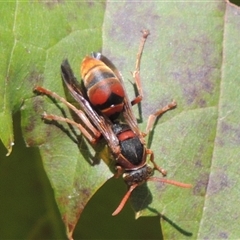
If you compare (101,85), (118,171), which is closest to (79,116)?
(101,85)

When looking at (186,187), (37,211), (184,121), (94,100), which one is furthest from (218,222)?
(37,211)

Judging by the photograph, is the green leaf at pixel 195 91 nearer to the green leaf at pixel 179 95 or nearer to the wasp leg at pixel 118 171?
the green leaf at pixel 179 95

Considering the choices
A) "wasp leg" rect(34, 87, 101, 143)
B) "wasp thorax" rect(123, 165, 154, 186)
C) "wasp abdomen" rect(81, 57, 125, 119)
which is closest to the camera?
"wasp leg" rect(34, 87, 101, 143)

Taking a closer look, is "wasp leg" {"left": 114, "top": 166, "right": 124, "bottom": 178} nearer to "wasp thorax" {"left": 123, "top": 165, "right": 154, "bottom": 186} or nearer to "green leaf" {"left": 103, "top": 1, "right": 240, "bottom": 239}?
"wasp thorax" {"left": 123, "top": 165, "right": 154, "bottom": 186}

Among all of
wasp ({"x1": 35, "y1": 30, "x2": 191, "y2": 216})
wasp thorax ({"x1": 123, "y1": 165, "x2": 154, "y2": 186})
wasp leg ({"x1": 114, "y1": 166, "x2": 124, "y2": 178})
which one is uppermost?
wasp ({"x1": 35, "y1": 30, "x2": 191, "y2": 216})

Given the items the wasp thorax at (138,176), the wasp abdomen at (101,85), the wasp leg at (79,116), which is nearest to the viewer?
the wasp leg at (79,116)

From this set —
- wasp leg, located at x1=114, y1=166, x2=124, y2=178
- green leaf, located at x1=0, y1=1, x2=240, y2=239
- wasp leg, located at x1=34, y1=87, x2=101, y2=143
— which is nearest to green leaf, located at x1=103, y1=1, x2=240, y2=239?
green leaf, located at x1=0, y1=1, x2=240, y2=239

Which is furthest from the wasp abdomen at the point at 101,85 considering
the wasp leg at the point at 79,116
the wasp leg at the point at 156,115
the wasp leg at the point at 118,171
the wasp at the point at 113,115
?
the wasp leg at the point at 118,171
